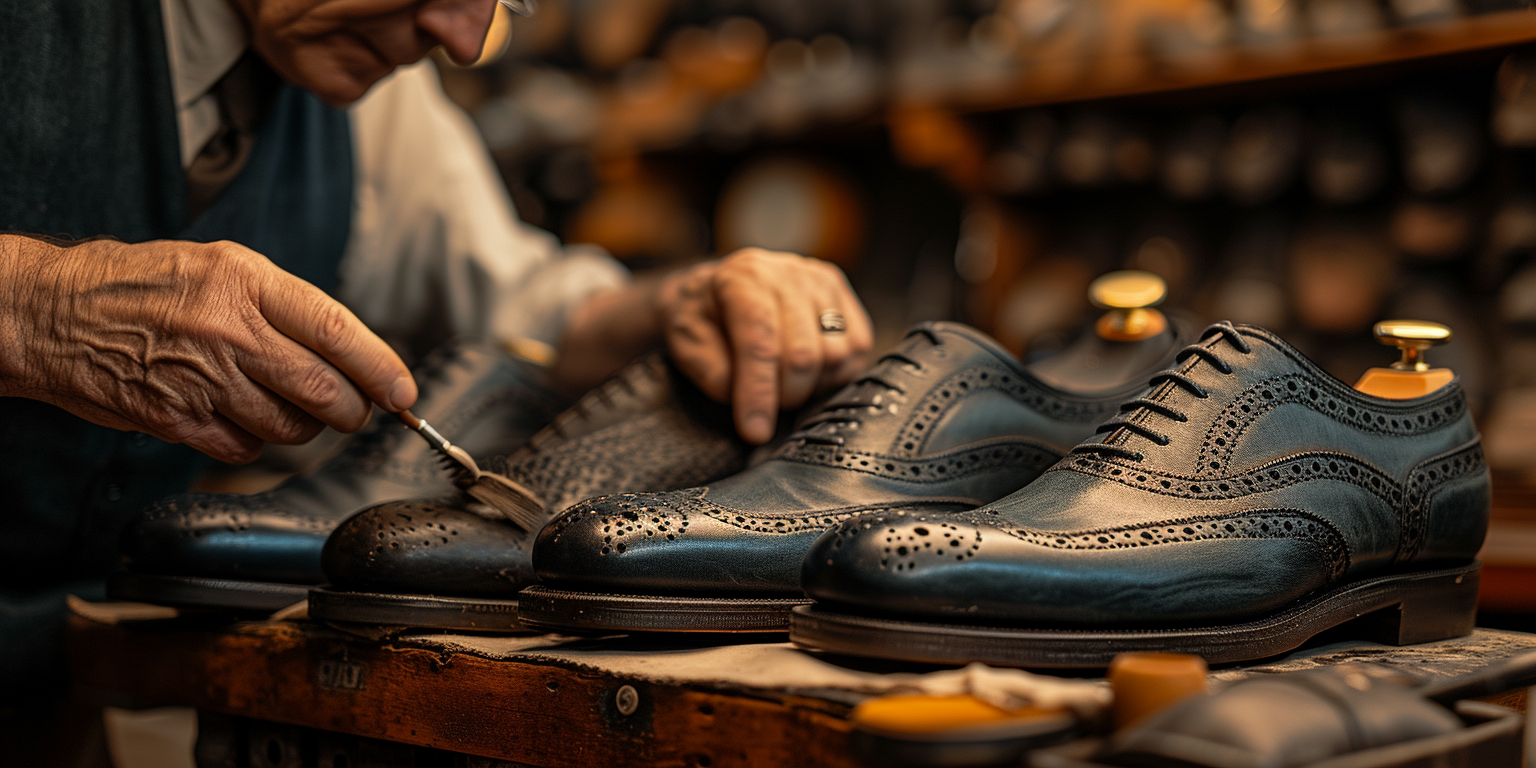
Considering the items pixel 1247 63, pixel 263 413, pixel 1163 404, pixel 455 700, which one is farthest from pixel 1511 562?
pixel 263 413

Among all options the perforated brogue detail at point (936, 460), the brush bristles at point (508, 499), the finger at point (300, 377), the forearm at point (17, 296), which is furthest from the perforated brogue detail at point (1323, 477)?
the forearm at point (17, 296)

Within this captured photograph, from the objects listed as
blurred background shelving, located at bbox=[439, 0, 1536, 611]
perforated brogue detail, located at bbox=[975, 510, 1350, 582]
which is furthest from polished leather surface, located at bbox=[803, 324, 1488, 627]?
blurred background shelving, located at bbox=[439, 0, 1536, 611]

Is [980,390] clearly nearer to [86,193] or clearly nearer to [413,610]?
[413,610]

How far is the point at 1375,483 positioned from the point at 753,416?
452 millimetres

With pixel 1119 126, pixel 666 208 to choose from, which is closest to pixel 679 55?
pixel 666 208

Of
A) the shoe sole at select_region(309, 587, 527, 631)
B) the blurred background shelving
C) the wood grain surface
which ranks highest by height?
the blurred background shelving

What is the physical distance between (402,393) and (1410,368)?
2.39 ft

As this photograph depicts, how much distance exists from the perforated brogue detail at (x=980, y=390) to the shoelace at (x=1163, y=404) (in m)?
0.12

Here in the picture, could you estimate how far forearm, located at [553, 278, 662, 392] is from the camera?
1.22 metres

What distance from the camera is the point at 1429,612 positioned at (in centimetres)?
73

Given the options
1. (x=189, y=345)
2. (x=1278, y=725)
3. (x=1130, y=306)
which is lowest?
(x=1278, y=725)

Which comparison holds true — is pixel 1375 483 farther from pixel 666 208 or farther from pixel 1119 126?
pixel 666 208

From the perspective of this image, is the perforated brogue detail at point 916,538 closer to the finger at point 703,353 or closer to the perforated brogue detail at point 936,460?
the perforated brogue detail at point 936,460

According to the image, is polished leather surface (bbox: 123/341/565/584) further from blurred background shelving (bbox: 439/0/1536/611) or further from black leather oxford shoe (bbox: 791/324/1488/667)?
blurred background shelving (bbox: 439/0/1536/611)
